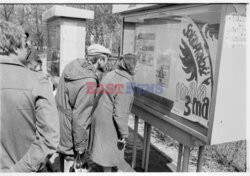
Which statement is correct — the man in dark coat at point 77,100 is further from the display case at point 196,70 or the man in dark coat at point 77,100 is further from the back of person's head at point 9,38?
the back of person's head at point 9,38

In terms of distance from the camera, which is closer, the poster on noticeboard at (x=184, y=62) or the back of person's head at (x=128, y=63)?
the poster on noticeboard at (x=184, y=62)

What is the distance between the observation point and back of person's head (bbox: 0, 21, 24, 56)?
155 cm

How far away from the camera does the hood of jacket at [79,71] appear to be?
2604mm

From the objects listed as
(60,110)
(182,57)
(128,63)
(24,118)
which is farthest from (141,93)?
(24,118)

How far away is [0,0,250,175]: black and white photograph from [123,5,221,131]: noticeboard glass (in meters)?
0.01

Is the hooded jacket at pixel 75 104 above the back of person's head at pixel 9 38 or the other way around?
the other way around

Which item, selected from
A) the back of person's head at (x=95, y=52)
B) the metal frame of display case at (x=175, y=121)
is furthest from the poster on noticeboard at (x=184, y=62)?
the back of person's head at (x=95, y=52)

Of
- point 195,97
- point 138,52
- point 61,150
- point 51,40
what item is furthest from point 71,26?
point 195,97

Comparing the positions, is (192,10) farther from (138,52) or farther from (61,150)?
(61,150)

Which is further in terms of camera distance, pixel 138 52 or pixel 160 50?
pixel 138 52

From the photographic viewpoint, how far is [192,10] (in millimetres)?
2408

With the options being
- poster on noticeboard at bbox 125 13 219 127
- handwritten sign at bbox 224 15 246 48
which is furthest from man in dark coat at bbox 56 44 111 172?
handwritten sign at bbox 224 15 246 48

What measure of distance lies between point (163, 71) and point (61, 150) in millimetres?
1628

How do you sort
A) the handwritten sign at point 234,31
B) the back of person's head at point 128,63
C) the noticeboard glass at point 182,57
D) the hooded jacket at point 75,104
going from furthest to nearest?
the back of person's head at point 128,63, the hooded jacket at point 75,104, the noticeboard glass at point 182,57, the handwritten sign at point 234,31
